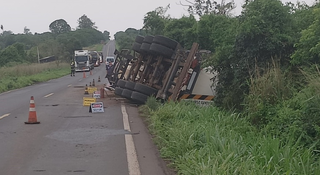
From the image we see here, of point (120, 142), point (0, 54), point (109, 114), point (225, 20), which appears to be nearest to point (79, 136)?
point (120, 142)

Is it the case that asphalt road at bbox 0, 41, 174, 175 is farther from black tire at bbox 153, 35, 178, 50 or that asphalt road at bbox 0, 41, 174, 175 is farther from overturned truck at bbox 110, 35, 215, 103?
black tire at bbox 153, 35, 178, 50

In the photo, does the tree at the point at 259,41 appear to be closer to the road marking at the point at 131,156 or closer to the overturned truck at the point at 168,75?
the overturned truck at the point at 168,75

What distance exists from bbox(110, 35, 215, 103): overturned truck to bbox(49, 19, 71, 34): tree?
166 metres

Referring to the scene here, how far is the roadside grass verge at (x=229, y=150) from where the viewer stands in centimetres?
600

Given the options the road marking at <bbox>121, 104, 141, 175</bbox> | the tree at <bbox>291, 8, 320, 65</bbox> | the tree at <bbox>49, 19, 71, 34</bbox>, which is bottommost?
the road marking at <bbox>121, 104, 141, 175</bbox>

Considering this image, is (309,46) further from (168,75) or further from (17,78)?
(17,78)

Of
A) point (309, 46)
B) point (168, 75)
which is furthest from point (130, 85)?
point (309, 46)

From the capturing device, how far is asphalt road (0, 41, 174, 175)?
7195mm

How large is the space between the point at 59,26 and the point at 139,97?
560ft

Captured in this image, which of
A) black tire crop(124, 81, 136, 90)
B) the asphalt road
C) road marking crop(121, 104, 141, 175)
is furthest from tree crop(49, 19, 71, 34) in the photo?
road marking crop(121, 104, 141, 175)

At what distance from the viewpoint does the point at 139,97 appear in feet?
51.5

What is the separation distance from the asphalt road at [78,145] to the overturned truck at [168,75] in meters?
1.40

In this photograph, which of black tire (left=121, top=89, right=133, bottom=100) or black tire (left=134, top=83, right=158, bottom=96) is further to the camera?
black tire (left=121, top=89, right=133, bottom=100)

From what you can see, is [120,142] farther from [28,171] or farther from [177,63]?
[177,63]
